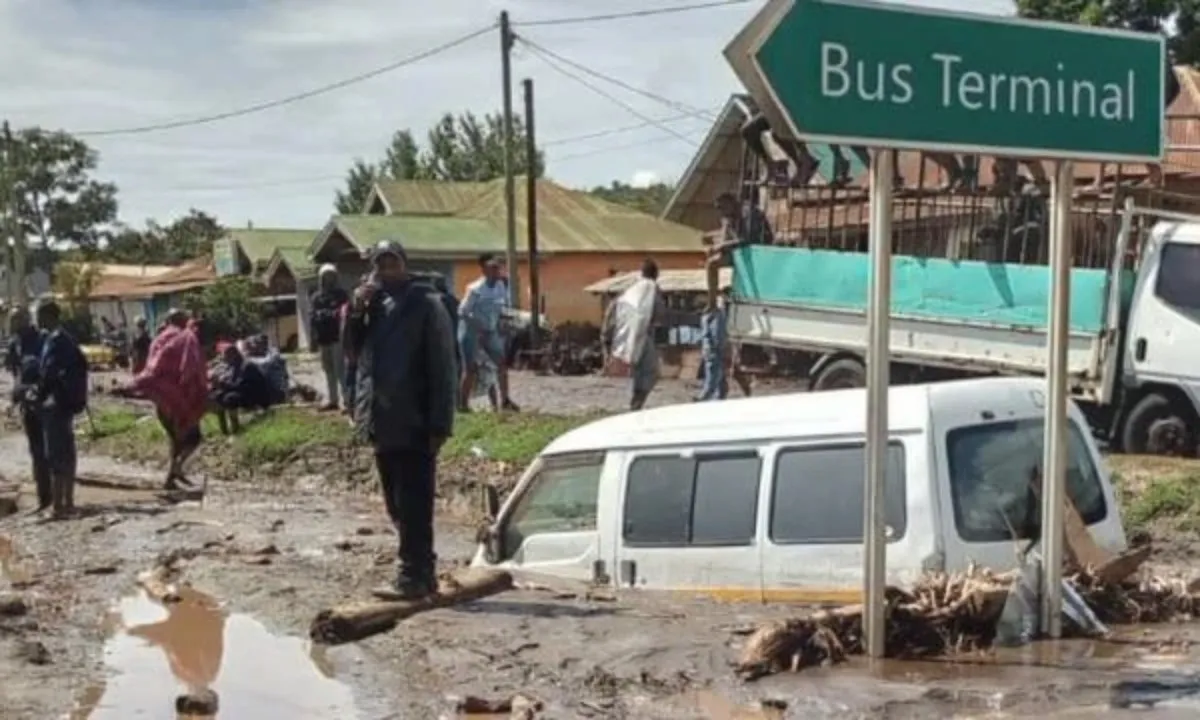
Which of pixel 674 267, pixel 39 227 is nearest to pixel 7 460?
pixel 674 267

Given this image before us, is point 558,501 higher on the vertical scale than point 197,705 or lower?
higher

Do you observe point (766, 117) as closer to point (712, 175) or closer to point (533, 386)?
point (533, 386)

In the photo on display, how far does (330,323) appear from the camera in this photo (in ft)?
48.0

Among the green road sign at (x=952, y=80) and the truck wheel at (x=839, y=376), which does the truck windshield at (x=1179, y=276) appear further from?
the green road sign at (x=952, y=80)

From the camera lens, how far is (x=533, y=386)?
2861 cm

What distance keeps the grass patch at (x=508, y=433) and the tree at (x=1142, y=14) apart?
14770 millimetres

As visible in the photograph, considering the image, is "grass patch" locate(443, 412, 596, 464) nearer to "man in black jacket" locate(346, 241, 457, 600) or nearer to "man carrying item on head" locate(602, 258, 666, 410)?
"man carrying item on head" locate(602, 258, 666, 410)

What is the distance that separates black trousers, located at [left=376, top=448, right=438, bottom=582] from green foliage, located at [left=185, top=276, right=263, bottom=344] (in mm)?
36162

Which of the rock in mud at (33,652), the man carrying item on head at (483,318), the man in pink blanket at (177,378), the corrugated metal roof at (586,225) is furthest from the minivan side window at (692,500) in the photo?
the corrugated metal roof at (586,225)

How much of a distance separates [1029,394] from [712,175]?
91.6ft

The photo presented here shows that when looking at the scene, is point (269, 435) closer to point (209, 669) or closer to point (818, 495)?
point (209, 669)

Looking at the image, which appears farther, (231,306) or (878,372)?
(231,306)

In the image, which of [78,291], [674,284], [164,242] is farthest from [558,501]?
[164,242]

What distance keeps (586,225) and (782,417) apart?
39.3 m
